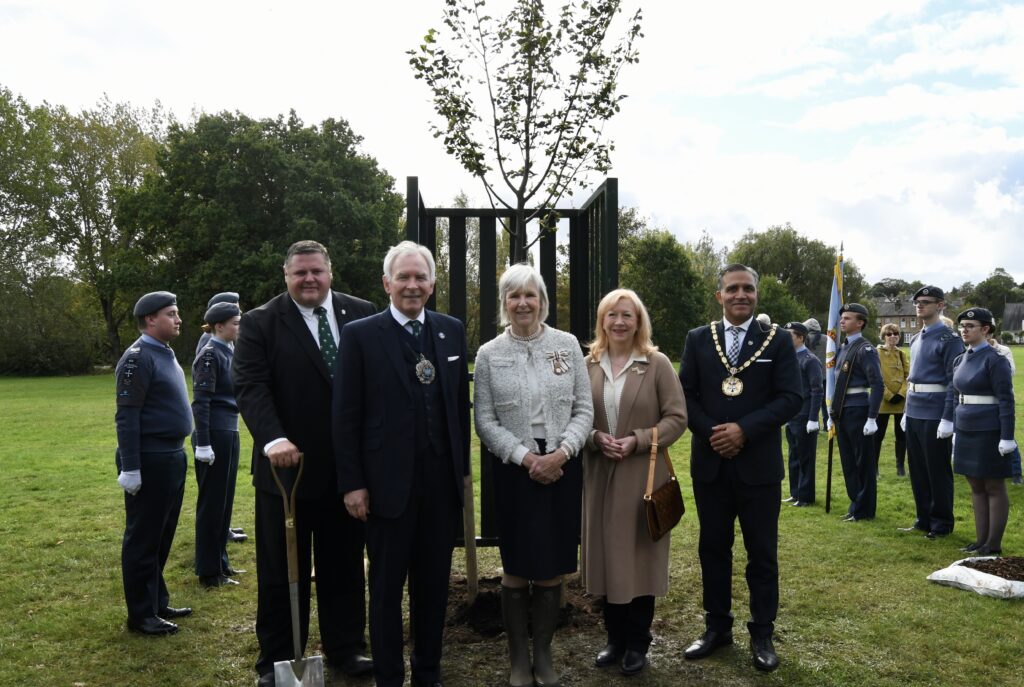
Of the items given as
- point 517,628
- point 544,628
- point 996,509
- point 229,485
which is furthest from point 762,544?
point 229,485

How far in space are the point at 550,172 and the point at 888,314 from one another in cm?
11058

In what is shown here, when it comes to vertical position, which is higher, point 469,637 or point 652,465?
point 652,465

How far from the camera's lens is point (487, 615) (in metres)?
5.23

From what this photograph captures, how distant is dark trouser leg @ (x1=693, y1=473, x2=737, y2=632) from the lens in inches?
185

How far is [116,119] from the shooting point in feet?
137

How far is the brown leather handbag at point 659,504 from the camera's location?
4.32m

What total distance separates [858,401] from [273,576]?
21.1 feet

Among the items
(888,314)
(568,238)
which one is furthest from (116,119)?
(888,314)

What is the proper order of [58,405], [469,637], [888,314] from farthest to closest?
[888,314] → [58,405] → [469,637]

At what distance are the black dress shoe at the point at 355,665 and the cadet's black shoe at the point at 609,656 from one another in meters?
1.29

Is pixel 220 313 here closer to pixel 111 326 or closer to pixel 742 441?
pixel 742 441

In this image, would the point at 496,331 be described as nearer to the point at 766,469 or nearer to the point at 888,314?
the point at 766,469

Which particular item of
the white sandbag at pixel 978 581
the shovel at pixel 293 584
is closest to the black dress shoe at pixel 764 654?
the white sandbag at pixel 978 581

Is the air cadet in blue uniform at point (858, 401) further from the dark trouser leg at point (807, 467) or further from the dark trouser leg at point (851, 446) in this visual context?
the dark trouser leg at point (807, 467)
